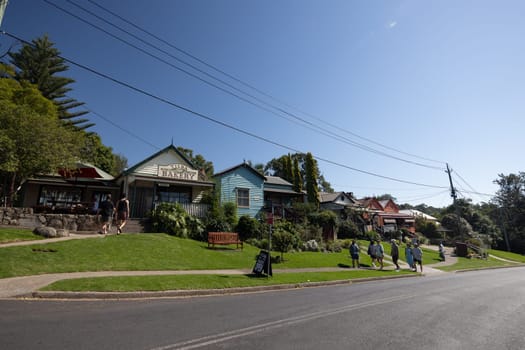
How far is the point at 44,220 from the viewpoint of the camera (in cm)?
1330

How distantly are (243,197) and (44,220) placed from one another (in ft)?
47.5

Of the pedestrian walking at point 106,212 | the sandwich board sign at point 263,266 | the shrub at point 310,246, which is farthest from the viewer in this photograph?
the shrub at point 310,246

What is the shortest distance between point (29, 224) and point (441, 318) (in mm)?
17074

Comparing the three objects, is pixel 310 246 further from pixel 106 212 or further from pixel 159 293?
pixel 159 293

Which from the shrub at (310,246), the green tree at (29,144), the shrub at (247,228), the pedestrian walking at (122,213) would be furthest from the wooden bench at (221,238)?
the green tree at (29,144)

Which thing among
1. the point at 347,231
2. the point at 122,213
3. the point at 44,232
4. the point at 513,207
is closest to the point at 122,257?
the point at 122,213

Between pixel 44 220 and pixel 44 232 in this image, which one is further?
pixel 44 220

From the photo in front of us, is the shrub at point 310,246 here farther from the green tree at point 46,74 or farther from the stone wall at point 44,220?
the green tree at point 46,74

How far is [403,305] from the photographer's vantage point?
6988mm

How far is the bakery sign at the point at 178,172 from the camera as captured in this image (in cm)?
2121

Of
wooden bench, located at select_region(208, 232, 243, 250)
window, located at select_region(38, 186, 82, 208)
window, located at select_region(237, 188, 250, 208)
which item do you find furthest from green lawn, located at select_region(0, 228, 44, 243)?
window, located at select_region(237, 188, 250, 208)

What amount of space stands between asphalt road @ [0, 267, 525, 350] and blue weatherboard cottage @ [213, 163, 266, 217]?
16407 mm

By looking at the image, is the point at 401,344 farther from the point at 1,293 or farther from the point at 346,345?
the point at 1,293

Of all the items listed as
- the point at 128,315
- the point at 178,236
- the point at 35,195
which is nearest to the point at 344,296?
the point at 128,315
